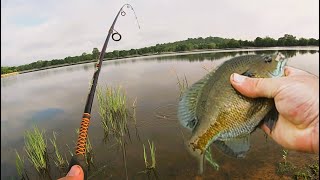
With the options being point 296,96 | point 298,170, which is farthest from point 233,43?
point 296,96

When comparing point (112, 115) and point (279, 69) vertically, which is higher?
point (279, 69)

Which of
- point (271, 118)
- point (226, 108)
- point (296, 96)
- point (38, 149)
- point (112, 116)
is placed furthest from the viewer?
point (112, 116)

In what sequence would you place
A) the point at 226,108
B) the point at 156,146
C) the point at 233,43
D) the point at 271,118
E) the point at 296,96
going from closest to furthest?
the point at 226,108 < the point at 296,96 < the point at 271,118 < the point at 156,146 < the point at 233,43

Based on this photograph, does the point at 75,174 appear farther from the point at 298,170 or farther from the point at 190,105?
the point at 298,170

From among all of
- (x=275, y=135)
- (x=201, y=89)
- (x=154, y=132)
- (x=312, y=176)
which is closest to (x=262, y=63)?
(x=201, y=89)

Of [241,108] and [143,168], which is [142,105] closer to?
[143,168]

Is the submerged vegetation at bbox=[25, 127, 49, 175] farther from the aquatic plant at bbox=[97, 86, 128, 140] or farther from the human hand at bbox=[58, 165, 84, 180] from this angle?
the human hand at bbox=[58, 165, 84, 180]

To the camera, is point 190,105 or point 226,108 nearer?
point 226,108

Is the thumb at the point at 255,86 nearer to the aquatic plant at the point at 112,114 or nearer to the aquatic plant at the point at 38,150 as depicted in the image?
the aquatic plant at the point at 38,150
